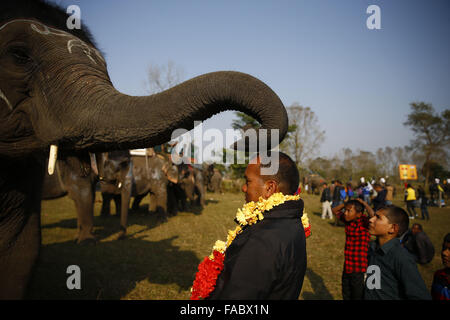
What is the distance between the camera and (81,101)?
220 centimetres

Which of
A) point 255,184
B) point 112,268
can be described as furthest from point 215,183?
point 255,184

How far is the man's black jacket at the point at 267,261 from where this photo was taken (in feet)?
4.45

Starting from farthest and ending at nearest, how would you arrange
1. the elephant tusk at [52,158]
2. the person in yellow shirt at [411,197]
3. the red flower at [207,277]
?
the person in yellow shirt at [411,197] < the elephant tusk at [52,158] < the red flower at [207,277]

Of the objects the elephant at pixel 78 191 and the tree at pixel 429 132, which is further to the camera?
the tree at pixel 429 132

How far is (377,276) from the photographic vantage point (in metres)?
3.01

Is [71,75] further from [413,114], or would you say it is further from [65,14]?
[413,114]

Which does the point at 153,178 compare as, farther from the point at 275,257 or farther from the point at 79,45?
the point at 275,257

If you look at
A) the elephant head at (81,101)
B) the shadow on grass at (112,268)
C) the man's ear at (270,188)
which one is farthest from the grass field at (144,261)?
the man's ear at (270,188)

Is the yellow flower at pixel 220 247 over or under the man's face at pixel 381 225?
over

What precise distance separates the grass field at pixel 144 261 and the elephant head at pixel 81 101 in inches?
79.1

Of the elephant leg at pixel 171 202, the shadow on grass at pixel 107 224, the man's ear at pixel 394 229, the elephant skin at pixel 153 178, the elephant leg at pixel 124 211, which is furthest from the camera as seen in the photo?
the elephant leg at pixel 171 202

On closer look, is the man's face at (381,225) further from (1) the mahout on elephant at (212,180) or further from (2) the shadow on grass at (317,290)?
(1) the mahout on elephant at (212,180)

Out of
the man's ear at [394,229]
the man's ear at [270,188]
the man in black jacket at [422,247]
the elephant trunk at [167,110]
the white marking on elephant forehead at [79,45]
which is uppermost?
the white marking on elephant forehead at [79,45]
